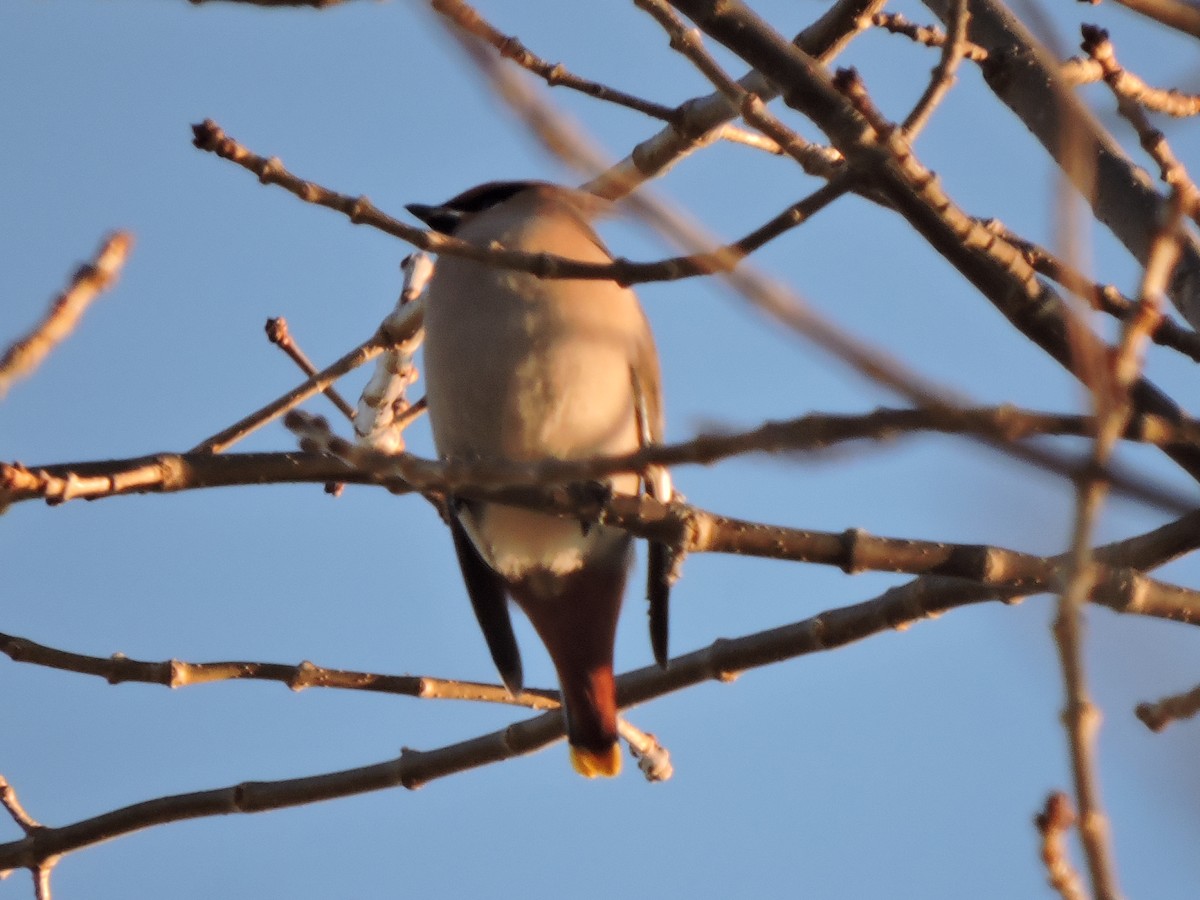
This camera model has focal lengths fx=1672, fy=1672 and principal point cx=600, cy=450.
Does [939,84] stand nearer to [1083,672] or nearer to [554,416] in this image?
[1083,672]

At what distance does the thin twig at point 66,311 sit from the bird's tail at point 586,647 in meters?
2.03

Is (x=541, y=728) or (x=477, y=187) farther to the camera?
(x=477, y=187)

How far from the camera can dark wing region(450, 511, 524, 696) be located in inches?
163

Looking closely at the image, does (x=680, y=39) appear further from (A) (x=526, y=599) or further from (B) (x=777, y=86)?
(A) (x=526, y=599)

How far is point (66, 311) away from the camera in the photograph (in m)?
1.87

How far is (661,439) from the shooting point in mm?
4020

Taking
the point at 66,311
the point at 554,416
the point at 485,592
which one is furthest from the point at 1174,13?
the point at 485,592

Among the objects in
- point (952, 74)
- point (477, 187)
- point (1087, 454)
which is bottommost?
point (1087, 454)

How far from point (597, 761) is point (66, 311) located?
7.26 ft

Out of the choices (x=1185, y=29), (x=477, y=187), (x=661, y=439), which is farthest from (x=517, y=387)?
(x=1185, y=29)

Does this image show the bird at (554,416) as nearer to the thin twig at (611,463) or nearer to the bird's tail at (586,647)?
the bird's tail at (586,647)

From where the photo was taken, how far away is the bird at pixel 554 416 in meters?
3.69

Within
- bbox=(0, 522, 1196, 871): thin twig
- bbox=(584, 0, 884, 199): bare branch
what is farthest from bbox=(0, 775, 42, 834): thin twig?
bbox=(584, 0, 884, 199): bare branch

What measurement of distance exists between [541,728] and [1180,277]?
1.63m
